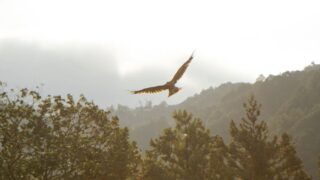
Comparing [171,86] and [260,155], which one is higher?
[171,86]

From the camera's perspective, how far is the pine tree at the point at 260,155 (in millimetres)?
28094

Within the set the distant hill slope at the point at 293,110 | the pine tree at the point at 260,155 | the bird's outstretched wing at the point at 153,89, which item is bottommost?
the pine tree at the point at 260,155

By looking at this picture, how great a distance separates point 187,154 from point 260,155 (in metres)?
4.75

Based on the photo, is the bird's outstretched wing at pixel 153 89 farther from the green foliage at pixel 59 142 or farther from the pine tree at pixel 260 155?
the pine tree at pixel 260 155

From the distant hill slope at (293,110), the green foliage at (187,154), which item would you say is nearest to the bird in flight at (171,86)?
the green foliage at (187,154)

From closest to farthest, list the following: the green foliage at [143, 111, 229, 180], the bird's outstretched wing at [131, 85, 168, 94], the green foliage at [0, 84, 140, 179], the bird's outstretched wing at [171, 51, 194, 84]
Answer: the bird's outstretched wing at [171, 51, 194, 84]
the bird's outstretched wing at [131, 85, 168, 94]
the green foliage at [0, 84, 140, 179]
the green foliage at [143, 111, 229, 180]

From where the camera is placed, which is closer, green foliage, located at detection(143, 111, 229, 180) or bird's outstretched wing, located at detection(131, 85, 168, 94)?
bird's outstretched wing, located at detection(131, 85, 168, 94)

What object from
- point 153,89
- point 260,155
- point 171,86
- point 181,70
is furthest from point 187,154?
point 181,70

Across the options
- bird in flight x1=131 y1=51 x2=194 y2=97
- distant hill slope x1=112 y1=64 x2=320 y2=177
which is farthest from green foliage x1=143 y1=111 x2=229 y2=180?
distant hill slope x1=112 y1=64 x2=320 y2=177

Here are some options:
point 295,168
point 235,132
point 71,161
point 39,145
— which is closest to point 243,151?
point 235,132

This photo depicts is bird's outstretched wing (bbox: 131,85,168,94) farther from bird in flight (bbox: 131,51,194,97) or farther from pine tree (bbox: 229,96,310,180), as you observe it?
pine tree (bbox: 229,96,310,180)

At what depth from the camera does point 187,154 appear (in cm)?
2834

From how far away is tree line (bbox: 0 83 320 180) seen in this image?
77.2 feet

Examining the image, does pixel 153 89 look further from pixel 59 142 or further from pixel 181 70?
pixel 59 142
